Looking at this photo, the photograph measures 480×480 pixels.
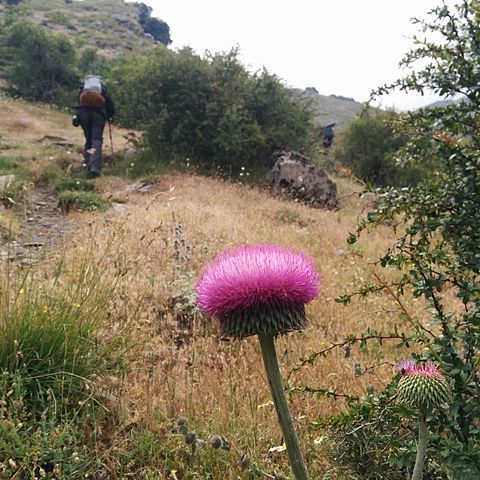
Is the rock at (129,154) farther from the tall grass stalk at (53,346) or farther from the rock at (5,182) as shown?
the tall grass stalk at (53,346)

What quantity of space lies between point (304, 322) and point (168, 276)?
13.4ft

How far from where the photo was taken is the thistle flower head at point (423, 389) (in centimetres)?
160

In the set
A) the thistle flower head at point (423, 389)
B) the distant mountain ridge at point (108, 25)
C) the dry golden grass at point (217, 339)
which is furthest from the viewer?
the distant mountain ridge at point (108, 25)

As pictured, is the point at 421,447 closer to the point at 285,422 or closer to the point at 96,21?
the point at 285,422

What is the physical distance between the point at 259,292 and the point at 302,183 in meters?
13.0

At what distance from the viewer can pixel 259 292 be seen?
1.50 m

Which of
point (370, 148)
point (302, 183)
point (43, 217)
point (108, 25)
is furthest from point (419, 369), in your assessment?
point (108, 25)

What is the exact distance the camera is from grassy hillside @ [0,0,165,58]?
68.5 meters

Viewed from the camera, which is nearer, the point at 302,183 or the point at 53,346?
the point at 53,346

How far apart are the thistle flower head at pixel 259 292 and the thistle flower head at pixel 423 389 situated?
44cm

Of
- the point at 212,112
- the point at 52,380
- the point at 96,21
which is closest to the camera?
the point at 52,380

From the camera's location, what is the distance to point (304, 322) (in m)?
1.59

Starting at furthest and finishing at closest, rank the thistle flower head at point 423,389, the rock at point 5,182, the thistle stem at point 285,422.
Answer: the rock at point 5,182, the thistle flower head at point 423,389, the thistle stem at point 285,422

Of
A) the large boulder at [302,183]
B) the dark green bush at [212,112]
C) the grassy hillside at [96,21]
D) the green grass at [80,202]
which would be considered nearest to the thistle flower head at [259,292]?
the green grass at [80,202]
